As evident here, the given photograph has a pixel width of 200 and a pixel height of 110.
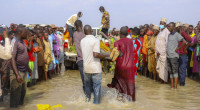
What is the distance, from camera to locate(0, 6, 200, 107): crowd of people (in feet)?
19.2

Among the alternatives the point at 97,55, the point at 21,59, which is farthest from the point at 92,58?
the point at 21,59

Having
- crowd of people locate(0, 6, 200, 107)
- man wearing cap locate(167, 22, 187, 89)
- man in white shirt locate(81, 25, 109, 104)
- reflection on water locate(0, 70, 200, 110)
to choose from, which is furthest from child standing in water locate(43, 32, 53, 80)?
man wearing cap locate(167, 22, 187, 89)

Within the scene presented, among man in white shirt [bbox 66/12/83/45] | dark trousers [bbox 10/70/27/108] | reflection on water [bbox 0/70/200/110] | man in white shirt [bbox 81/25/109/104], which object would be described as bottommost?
reflection on water [bbox 0/70/200/110]

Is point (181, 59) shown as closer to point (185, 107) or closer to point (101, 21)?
point (185, 107)

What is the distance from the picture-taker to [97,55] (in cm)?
589

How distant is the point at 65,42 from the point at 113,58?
6.94 m

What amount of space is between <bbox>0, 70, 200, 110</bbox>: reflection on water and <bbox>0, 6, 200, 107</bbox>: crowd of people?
0.26 meters

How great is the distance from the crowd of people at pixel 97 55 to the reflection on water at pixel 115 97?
261mm

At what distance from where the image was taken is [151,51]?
10234mm

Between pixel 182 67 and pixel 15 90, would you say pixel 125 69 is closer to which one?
pixel 15 90

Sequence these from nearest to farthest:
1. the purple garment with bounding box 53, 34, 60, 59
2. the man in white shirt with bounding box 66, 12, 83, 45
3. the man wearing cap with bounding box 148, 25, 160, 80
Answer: the man in white shirt with bounding box 66, 12, 83, 45
the man wearing cap with bounding box 148, 25, 160, 80
the purple garment with bounding box 53, 34, 60, 59

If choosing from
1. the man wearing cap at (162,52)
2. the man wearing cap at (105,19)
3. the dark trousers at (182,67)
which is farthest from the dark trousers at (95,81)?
the man wearing cap at (105,19)

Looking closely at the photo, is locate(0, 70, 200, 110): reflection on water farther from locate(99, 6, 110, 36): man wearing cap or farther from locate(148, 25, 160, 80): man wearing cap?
locate(99, 6, 110, 36): man wearing cap

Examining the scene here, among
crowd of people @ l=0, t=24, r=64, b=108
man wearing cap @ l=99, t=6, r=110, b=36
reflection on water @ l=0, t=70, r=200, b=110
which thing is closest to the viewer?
crowd of people @ l=0, t=24, r=64, b=108
